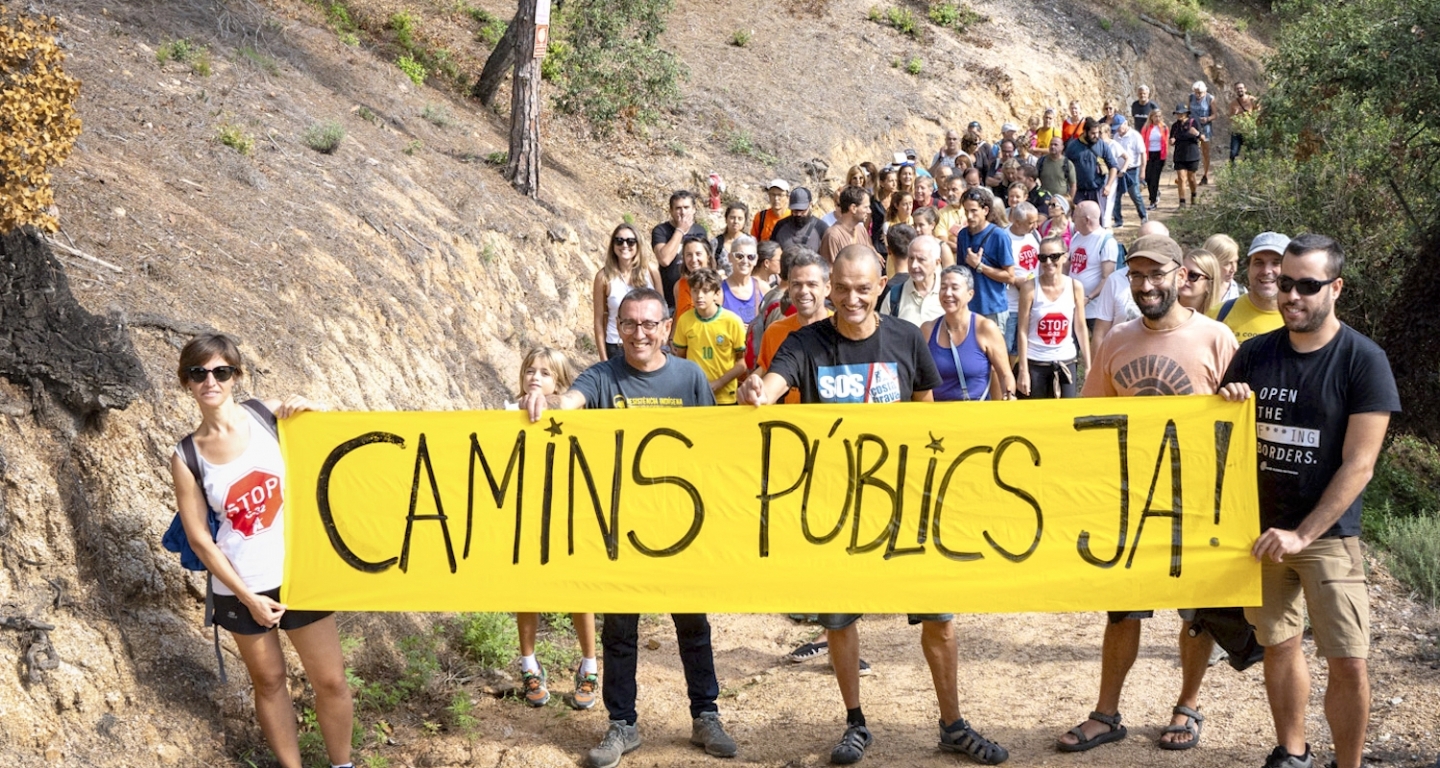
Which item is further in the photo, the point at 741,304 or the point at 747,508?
the point at 741,304

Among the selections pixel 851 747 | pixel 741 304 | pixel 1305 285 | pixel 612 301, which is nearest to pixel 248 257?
pixel 612 301

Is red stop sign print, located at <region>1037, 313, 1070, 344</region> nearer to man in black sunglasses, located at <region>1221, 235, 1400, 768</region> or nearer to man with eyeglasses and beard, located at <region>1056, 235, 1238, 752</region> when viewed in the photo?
man with eyeglasses and beard, located at <region>1056, 235, 1238, 752</region>

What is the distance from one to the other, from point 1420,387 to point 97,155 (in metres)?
10.6

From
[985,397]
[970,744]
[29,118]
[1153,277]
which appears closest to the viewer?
[1153,277]

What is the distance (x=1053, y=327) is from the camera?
9133mm

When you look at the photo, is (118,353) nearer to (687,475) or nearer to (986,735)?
(687,475)

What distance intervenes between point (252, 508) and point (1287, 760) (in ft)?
14.0

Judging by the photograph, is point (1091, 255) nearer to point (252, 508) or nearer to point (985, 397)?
point (985, 397)

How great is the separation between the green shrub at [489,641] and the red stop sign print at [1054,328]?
14.4 feet

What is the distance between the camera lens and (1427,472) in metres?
12.2

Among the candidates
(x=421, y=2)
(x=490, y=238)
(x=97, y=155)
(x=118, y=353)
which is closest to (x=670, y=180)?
(x=421, y=2)

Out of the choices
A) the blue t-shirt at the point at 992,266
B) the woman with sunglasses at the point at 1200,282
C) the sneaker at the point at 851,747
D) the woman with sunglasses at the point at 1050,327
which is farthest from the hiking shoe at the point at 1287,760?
the blue t-shirt at the point at 992,266

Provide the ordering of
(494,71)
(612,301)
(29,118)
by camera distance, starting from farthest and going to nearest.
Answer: (494,71) < (612,301) < (29,118)

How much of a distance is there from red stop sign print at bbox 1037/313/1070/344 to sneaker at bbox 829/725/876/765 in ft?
13.5
